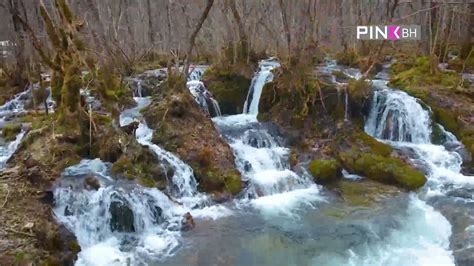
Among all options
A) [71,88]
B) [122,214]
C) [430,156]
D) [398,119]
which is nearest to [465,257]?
[430,156]

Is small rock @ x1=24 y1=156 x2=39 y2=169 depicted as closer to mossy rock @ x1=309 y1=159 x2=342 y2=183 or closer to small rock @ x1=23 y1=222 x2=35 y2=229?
small rock @ x1=23 y1=222 x2=35 y2=229

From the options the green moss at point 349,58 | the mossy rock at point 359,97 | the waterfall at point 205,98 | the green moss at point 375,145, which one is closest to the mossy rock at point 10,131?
the waterfall at point 205,98

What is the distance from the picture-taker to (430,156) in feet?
45.4

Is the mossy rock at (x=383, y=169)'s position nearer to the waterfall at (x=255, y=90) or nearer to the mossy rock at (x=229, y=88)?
the waterfall at (x=255, y=90)

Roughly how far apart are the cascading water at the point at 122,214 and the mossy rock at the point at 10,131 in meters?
4.78

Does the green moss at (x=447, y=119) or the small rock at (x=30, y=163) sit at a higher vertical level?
the small rock at (x=30, y=163)

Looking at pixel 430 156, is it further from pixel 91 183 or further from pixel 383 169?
pixel 91 183

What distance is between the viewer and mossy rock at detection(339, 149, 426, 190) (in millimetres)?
12195

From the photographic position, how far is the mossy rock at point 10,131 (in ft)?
49.7

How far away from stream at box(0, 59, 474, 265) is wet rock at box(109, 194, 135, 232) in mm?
22

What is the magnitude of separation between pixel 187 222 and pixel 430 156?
7.86 m

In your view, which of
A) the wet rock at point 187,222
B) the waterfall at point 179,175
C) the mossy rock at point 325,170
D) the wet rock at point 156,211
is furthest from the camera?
the mossy rock at point 325,170

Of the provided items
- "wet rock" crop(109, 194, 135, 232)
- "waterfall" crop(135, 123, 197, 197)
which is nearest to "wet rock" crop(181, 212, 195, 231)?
"wet rock" crop(109, 194, 135, 232)

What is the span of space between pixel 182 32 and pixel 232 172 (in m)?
28.5
